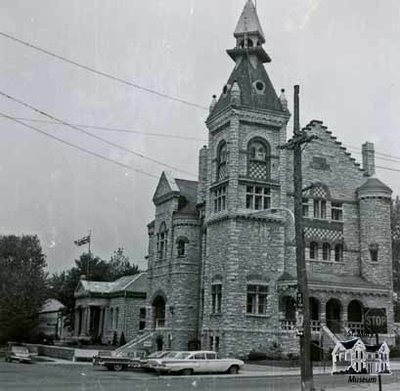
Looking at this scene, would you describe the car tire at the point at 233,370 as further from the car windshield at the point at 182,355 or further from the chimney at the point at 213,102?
the chimney at the point at 213,102

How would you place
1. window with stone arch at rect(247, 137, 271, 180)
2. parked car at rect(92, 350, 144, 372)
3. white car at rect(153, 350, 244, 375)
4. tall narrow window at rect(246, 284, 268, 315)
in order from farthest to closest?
window with stone arch at rect(247, 137, 271, 180)
tall narrow window at rect(246, 284, 268, 315)
parked car at rect(92, 350, 144, 372)
white car at rect(153, 350, 244, 375)

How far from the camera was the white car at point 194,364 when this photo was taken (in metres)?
32.2

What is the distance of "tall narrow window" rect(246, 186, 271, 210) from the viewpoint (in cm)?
4381

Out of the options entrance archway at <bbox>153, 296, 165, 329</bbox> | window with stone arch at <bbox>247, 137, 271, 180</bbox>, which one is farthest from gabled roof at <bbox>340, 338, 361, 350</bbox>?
entrance archway at <bbox>153, 296, 165, 329</bbox>

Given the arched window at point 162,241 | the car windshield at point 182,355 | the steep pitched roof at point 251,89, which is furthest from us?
the arched window at point 162,241

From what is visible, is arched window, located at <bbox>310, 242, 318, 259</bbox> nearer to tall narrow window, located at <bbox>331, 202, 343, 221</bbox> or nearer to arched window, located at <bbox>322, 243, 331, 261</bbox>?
arched window, located at <bbox>322, 243, 331, 261</bbox>

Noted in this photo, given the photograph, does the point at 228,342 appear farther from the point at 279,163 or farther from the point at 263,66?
the point at 263,66

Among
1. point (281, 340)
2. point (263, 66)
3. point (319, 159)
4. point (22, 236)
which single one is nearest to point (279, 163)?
point (319, 159)

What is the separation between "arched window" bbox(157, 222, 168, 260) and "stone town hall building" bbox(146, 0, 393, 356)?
0.28 feet

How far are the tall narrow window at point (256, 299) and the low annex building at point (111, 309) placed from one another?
1463 centimetres

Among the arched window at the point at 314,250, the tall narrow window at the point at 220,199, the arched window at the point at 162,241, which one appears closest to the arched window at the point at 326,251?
the arched window at the point at 314,250

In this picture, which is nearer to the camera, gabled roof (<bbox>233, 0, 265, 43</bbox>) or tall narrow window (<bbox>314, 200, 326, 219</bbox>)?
tall narrow window (<bbox>314, 200, 326, 219</bbox>)

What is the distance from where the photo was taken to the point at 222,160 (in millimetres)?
45656

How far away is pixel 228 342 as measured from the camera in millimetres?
40812
